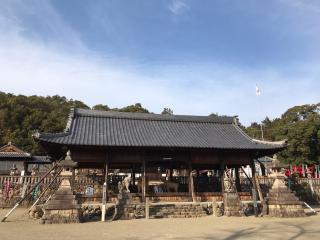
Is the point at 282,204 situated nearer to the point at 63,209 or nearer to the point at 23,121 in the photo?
the point at 63,209

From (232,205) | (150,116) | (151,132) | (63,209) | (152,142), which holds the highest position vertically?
(150,116)

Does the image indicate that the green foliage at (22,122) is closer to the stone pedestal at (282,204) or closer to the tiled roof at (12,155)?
the tiled roof at (12,155)

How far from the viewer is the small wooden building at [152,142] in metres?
17.6

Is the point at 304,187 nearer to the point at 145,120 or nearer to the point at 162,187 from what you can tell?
the point at 162,187

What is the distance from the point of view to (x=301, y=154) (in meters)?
41.2

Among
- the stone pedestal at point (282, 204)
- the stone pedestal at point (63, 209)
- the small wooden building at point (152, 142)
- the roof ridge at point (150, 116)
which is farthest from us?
the roof ridge at point (150, 116)

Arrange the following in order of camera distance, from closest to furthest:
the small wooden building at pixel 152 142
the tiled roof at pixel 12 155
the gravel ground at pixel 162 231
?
the gravel ground at pixel 162 231
the small wooden building at pixel 152 142
the tiled roof at pixel 12 155

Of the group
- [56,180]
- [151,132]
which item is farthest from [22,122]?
[151,132]

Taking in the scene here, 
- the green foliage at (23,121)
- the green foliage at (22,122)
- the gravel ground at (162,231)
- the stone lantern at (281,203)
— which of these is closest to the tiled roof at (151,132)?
the stone lantern at (281,203)

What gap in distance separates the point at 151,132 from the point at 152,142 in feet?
6.66

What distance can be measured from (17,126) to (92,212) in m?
60.4

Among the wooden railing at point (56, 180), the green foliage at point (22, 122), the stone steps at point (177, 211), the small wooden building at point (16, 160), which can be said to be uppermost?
the green foliage at point (22, 122)

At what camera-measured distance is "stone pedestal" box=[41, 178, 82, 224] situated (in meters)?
13.8

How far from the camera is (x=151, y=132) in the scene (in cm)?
2020
